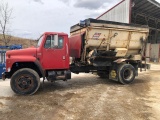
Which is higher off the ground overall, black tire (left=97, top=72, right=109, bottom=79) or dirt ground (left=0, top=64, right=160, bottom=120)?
black tire (left=97, top=72, right=109, bottom=79)

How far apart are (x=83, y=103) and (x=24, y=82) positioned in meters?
2.49

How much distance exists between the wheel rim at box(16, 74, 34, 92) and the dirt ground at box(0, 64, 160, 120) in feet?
1.18

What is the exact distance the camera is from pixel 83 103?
7.05m

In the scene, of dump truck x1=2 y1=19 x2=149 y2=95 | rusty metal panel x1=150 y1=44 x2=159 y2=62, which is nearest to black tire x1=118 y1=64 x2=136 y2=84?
dump truck x1=2 y1=19 x2=149 y2=95

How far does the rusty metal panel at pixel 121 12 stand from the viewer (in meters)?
19.1

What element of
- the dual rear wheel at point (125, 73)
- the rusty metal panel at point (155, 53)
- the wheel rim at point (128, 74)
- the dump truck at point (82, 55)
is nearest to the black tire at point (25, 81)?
the dump truck at point (82, 55)

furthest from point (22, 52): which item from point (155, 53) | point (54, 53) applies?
point (155, 53)

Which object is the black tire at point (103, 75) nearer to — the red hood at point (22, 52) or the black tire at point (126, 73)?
the black tire at point (126, 73)

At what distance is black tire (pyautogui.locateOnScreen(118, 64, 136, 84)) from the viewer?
1032 cm

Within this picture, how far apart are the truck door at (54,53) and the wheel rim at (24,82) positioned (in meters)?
0.83

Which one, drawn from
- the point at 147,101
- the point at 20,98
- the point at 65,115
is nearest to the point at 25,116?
the point at 65,115

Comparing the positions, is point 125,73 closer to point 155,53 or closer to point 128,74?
point 128,74

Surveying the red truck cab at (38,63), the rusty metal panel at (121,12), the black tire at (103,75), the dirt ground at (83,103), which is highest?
the rusty metal panel at (121,12)

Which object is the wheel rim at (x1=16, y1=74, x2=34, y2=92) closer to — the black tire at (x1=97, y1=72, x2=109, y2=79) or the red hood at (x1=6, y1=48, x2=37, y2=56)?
the red hood at (x1=6, y1=48, x2=37, y2=56)
